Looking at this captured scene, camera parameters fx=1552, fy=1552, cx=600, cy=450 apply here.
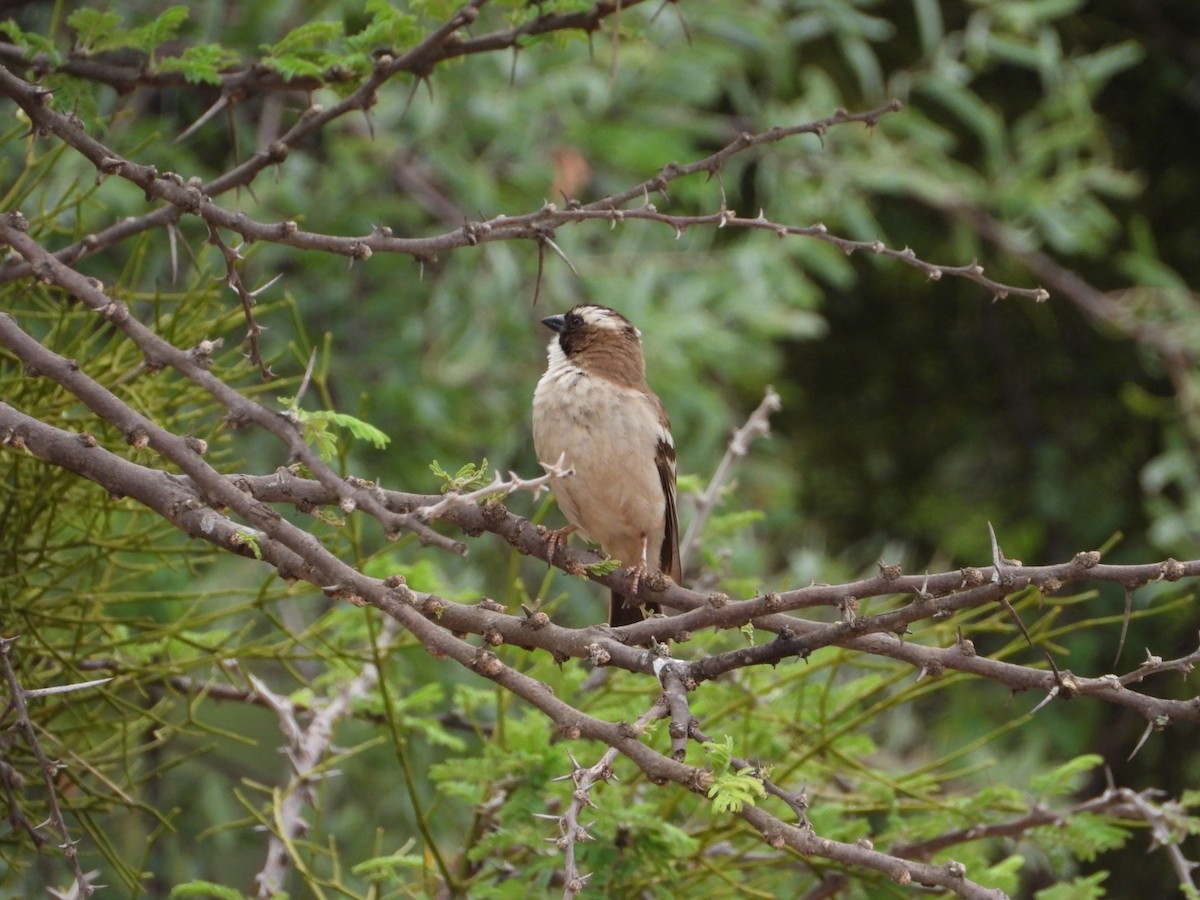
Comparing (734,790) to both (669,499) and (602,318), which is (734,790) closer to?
(669,499)

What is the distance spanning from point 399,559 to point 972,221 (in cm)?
314

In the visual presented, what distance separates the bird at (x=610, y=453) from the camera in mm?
4070

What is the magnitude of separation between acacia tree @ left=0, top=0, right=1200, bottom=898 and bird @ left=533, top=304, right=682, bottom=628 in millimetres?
129

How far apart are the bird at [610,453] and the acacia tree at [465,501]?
13 cm

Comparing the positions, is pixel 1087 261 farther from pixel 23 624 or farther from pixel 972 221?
pixel 23 624

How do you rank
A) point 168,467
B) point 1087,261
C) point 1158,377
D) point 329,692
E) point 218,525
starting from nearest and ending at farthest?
point 218,525, point 168,467, point 329,692, point 1158,377, point 1087,261

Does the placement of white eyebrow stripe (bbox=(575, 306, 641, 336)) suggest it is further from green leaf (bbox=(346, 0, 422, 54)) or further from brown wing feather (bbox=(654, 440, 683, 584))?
green leaf (bbox=(346, 0, 422, 54))

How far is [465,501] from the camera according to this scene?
2.07 meters

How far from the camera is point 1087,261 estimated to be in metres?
8.22

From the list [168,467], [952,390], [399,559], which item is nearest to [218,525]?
[168,467]

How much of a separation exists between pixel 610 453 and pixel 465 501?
203 centimetres

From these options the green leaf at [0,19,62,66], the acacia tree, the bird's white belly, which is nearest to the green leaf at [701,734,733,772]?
the acacia tree

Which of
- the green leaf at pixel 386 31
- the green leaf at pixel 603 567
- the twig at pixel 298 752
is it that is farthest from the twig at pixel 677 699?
the green leaf at pixel 386 31

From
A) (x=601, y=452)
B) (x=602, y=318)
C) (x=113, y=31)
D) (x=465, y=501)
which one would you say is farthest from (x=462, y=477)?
(x=602, y=318)
